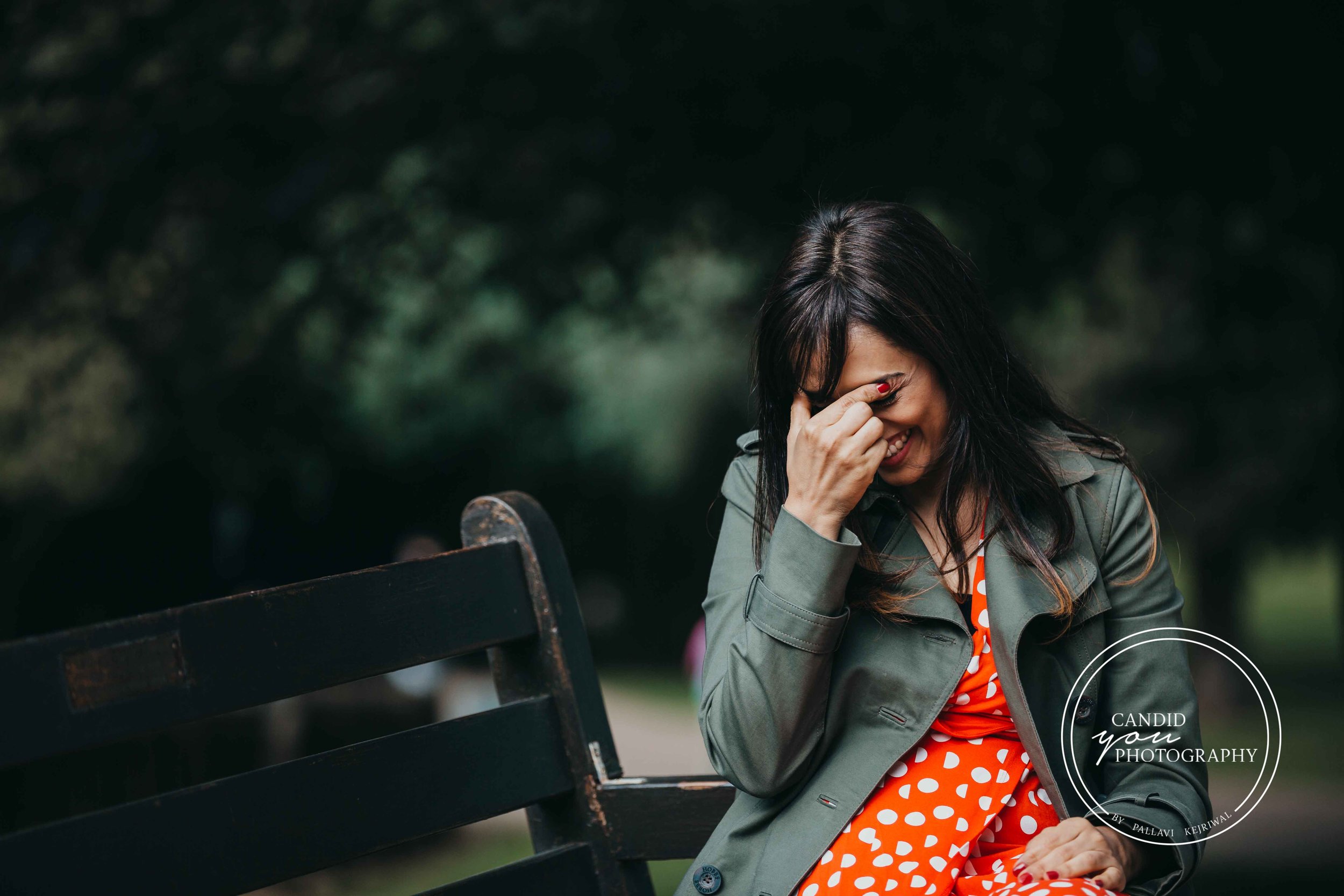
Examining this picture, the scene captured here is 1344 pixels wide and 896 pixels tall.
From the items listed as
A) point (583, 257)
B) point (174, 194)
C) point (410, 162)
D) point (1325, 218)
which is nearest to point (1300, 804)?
point (1325, 218)

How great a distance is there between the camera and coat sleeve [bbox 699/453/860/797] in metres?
1.73

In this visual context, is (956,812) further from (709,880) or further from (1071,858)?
(709,880)

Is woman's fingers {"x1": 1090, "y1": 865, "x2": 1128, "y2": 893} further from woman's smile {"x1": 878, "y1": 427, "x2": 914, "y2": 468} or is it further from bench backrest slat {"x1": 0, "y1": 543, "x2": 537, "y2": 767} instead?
bench backrest slat {"x1": 0, "y1": 543, "x2": 537, "y2": 767}

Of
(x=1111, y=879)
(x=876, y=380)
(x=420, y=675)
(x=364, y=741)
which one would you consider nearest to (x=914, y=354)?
(x=876, y=380)

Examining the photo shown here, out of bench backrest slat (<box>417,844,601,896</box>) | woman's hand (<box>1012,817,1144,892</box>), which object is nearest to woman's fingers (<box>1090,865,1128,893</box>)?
woman's hand (<box>1012,817,1144,892</box>)

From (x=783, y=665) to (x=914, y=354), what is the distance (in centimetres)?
47

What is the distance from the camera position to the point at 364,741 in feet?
5.84

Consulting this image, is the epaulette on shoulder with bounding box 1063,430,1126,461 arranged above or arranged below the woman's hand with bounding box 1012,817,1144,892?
above

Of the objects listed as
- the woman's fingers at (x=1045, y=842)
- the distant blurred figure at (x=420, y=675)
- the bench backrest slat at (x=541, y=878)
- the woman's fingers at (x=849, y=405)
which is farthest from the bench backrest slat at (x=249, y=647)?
the distant blurred figure at (x=420, y=675)

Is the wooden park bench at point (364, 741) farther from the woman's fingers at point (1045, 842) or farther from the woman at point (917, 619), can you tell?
the woman's fingers at point (1045, 842)

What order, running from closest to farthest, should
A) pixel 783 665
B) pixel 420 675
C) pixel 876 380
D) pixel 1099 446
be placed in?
pixel 783 665 < pixel 876 380 < pixel 1099 446 < pixel 420 675

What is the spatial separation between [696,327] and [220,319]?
2761 millimetres

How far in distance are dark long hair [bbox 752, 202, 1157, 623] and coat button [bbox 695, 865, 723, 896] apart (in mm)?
407

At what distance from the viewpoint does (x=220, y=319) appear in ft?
17.9
